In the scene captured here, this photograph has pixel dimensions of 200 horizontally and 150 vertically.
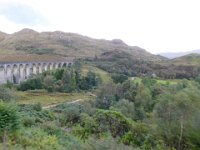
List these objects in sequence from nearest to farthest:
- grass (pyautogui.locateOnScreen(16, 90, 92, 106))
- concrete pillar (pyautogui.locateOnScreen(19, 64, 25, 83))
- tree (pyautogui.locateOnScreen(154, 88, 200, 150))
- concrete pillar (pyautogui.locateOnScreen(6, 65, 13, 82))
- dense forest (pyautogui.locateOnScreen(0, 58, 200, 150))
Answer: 1. dense forest (pyautogui.locateOnScreen(0, 58, 200, 150))
2. tree (pyautogui.locateOnScreen(154, 88, 200, 150))
3. grass (pyautogui.locateOnScreen(16, 90, 92, 106))
4. concrete pillar (pyautogui.locateOnScreen(6, 65, 13, 82))
5. concrete pillar (pyautogui.locateOnScreen(19, 64, 25, 83))

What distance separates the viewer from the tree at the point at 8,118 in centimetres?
2052

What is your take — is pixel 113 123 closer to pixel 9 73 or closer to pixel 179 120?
pixel 179 120

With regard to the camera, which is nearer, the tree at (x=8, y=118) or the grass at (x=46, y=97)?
the tree at (x=8, y=118)

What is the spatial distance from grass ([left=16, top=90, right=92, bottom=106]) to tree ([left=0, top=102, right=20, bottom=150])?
4778cm

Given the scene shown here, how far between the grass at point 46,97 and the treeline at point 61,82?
3.49 m

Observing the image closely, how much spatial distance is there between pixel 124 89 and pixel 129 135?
4003 centimetres

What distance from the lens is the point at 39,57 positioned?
122312mm

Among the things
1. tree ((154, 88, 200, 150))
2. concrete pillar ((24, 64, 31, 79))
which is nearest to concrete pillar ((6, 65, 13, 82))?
concrete pillar ((24, 64, 31, 79))

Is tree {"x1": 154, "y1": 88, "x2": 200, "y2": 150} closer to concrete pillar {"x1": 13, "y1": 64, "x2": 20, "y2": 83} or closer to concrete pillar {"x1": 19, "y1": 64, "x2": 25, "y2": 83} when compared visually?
concrete pillar {"x1": 13, "y1": 64, "x2": 20, "y2": 83}

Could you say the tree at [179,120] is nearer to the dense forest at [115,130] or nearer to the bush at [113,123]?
the dense forest at [115,130]

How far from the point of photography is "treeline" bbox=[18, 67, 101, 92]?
85312 millimetres

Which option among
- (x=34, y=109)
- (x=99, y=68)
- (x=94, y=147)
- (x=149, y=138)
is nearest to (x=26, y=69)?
(x=99, y=68)

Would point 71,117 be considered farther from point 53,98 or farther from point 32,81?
point 32,81

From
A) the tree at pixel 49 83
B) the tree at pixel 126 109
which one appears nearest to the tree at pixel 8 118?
the tree at pixel 126 109
